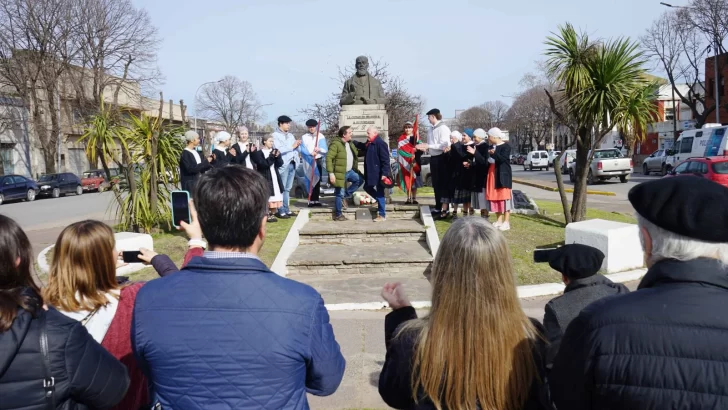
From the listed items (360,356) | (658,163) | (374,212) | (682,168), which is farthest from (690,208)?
(658,163)

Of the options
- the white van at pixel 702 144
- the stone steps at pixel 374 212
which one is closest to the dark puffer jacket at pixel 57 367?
the stone steps at pixel 374 212

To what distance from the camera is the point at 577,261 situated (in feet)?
10.9

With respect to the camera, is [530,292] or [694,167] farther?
[694,167]

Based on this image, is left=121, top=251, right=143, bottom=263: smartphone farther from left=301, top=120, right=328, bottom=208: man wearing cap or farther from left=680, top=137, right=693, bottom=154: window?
left=680, top=137, right=693, bottom=154: window

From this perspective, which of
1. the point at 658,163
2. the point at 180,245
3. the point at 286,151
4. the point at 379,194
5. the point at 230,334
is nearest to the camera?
the point at 230,334

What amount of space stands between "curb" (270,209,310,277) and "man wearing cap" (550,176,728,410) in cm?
702

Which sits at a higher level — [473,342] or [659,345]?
[659,345]

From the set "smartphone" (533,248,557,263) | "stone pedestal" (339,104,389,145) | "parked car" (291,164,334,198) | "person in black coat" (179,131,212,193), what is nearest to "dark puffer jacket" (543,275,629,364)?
"smartphone" (533,248,557,263)

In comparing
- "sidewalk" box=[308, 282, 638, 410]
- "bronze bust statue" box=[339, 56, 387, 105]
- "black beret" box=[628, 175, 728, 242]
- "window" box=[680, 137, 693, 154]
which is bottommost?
"sidewalk" box=[308, 282, 638, 410]

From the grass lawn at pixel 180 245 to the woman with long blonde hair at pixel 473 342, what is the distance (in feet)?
23.5

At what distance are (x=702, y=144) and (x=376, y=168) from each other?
23.8 meters

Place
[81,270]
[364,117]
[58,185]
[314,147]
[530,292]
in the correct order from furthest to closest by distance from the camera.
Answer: [58,185] < [364,117] < [314,147] < [530,292] < [81,270]

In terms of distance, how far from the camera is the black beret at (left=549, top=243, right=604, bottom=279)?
3312 millimetres

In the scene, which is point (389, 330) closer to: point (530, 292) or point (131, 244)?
point (530, 292)
